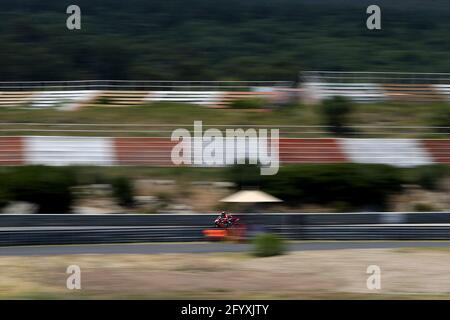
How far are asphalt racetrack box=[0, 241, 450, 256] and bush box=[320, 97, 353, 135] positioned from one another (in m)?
9.22

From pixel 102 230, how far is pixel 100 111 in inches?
484

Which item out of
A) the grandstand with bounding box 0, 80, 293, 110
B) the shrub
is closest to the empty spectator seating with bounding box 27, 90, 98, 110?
the grandstand with bounding box 0, 80, 293, 110

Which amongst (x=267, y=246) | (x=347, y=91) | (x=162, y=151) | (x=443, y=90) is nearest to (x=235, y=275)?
(x=267, y=246)

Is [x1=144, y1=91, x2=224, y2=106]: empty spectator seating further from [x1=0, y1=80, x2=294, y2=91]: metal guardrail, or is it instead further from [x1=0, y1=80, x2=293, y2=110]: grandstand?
[x1=0, y1=80, x2=294, y2=91]: metal guardrail

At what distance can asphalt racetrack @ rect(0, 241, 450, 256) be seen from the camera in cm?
1889

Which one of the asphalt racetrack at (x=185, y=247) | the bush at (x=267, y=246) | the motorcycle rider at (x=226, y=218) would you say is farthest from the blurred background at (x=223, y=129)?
the motorcycle rider at (x=226, y=218)

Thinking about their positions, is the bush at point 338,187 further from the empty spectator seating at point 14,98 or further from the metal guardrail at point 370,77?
the empty spectator seating at point 14,98

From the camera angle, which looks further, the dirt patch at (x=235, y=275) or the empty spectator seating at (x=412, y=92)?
the empty spectator seating at (x=412, y=92)

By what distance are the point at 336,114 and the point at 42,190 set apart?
443 inches

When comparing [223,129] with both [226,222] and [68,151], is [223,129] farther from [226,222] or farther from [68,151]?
[226,222]

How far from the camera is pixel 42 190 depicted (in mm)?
23031

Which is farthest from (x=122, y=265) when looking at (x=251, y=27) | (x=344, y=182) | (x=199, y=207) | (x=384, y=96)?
(x=251, y=27)

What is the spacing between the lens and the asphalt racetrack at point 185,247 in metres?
18.9

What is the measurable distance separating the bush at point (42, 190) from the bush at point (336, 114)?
1028cm
